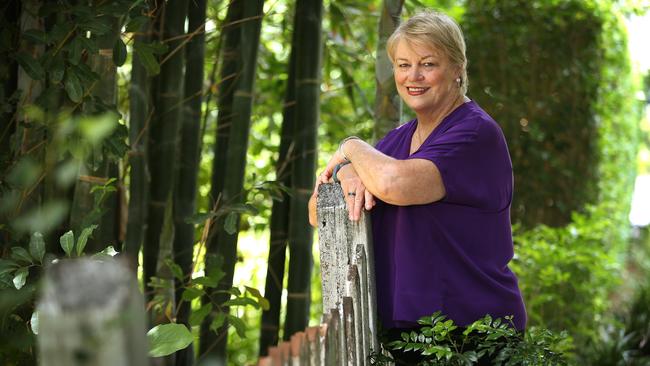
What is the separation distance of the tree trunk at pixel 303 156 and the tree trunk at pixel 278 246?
0.59 ft

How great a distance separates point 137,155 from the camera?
3.08 metres

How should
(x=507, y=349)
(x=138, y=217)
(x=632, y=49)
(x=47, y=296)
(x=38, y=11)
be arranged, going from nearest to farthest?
(x=47, y=296) → (x=507, y=349) → (x=38, y=11) → (x=138, y=217) → (x=632, y=49)

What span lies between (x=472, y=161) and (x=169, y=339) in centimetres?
86

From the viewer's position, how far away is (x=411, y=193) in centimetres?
209

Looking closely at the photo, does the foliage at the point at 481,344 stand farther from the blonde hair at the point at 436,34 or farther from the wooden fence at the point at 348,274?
the blonde hair at the point at 436,34

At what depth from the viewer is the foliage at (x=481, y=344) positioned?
1.95m

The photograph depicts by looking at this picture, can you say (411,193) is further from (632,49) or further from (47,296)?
(632,49)

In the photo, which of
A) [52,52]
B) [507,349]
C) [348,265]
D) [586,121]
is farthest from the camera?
[586,121]

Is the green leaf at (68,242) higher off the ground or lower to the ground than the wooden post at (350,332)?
higher

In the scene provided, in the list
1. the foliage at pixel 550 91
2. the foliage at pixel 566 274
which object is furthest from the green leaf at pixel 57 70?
the foliage at pixel 550 91

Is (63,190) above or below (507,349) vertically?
above

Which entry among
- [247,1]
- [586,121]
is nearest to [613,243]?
[586,121]

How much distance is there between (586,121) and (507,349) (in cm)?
492

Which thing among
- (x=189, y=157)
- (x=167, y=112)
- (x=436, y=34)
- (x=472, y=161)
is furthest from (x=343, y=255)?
(x=189, y=157)
